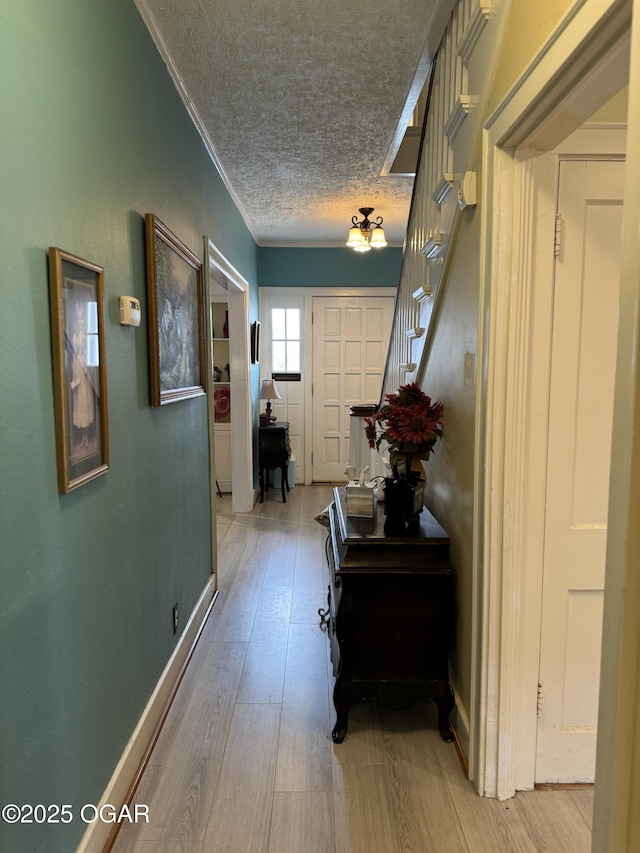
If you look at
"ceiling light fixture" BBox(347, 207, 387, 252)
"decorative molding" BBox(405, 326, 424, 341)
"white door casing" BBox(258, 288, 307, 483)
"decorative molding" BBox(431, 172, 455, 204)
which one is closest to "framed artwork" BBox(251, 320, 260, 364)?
"white door casing" BBox(258, 288, 307, 483)

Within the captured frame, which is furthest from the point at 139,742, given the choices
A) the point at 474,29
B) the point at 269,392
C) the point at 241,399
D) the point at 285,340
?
the point at 285,340

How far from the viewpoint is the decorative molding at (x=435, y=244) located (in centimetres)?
214

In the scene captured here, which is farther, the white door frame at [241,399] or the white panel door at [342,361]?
the white panel door at [342,361]

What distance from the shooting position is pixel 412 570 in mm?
1931

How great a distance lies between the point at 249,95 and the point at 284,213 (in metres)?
2.13

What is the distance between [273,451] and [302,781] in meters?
3.83

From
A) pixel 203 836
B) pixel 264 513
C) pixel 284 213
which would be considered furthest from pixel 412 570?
pixel 284 213

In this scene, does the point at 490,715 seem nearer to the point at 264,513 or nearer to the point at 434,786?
the point at 434,786

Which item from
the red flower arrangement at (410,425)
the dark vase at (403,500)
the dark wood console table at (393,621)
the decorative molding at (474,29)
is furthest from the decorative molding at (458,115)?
the dark wood console table at (393,621)

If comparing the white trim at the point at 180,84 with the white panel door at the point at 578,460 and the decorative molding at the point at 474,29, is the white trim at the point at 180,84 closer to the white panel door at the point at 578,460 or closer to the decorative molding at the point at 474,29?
the decorative molding at the point at 474,29

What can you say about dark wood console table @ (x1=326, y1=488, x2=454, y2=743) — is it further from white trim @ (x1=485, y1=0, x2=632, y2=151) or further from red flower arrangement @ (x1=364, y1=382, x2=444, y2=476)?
white trim @ (x1=485, y1=0, x2=632, y2=151)

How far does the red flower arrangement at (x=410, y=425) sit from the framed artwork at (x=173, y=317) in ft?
2.85

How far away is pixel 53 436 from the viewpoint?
1248mm

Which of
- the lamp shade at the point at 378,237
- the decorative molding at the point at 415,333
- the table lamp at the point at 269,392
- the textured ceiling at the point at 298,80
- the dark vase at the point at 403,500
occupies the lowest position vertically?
the dark vase at the point at 403,500
